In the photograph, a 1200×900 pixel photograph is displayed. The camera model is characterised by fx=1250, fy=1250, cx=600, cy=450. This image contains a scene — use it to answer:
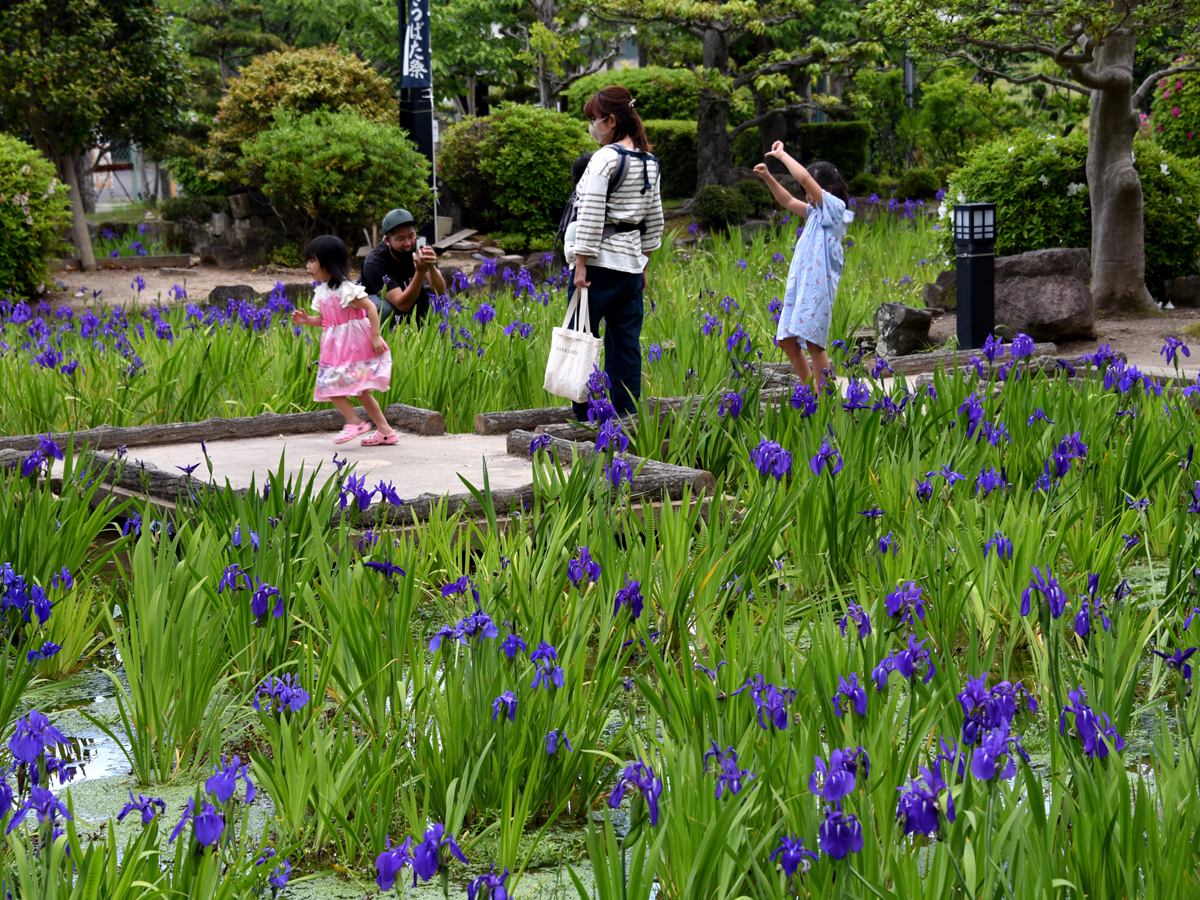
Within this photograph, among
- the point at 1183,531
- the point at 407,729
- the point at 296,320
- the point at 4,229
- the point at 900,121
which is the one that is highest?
the point at 900,121

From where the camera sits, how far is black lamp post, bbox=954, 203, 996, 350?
26.4 feet

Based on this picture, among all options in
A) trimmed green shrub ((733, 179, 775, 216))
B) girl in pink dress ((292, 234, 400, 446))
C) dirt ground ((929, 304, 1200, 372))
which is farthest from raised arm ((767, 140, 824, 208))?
trimmed green shrub ((733, 179, 775, 216))

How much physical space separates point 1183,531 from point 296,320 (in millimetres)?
3846

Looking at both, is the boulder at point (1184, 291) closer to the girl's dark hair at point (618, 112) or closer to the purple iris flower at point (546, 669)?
the girl's dark hair at point (618, 112)

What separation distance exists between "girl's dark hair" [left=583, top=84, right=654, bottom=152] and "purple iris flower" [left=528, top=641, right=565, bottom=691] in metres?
3.44

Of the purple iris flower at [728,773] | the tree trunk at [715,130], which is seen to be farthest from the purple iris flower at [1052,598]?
the tree trunk at [715,130]

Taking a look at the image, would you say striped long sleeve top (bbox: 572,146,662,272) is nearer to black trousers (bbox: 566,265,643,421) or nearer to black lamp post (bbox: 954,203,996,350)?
black trousers (bbox: 566,265,643,421)

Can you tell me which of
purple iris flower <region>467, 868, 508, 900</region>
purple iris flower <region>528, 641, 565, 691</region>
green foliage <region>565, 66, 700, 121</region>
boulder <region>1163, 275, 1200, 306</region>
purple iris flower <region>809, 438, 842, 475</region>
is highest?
green foliage <region>565, 66, 700, 121</region>

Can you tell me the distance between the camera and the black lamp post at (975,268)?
8.05 metres

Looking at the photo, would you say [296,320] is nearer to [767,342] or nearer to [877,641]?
[767,342]

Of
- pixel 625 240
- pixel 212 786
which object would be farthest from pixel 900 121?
pixel 212 786

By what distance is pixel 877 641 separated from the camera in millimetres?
2400

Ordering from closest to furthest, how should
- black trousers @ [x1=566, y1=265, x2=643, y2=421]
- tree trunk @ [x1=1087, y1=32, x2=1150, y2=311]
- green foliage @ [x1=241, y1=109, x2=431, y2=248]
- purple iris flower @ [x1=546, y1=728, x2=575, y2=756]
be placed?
purple iris flower @ [x1=546, y1=728, x2=575, y2=756] < black trousers @ [x1=566, y1=265, x2=643, y2=421] < tree trunk @ [x1=1087, y1=32, x2=1150, y2=311] < green foliage @ [x1=241, y1=109, x2=431, y2=248]

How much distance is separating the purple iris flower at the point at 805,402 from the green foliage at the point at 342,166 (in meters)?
10.9
